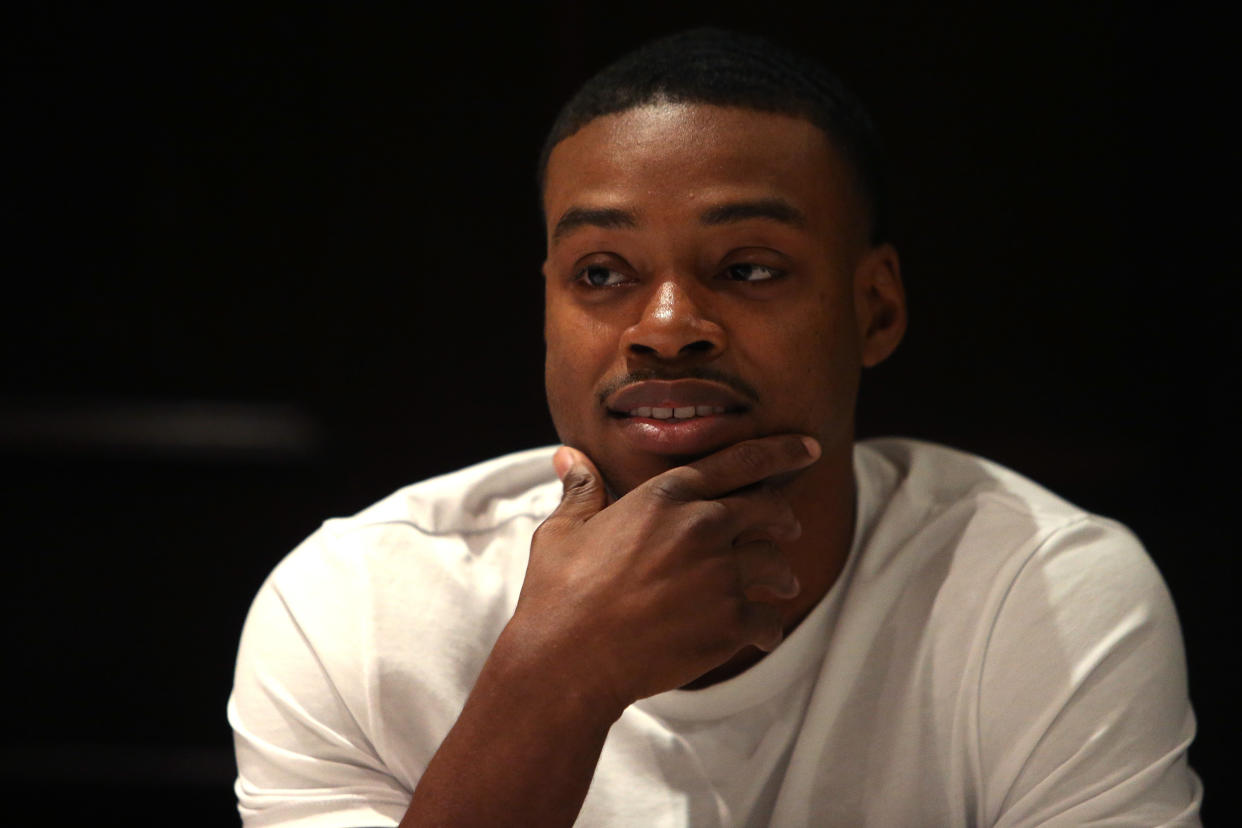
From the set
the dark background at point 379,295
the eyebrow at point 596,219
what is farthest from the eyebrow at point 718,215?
the dark background at point 379,295

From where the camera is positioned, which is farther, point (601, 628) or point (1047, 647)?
point (1047, 647)

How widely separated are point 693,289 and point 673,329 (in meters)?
0.06

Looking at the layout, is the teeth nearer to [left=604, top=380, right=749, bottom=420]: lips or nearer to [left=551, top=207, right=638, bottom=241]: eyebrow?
[left=604, top=380, right=749, bottom=420]: lips

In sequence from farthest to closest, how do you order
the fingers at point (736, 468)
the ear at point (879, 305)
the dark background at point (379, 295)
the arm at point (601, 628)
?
the dark background at point (379, 295) → the ear at point (879, 305) → the fingers at point (736, 468) → the arm at point (601, 628)

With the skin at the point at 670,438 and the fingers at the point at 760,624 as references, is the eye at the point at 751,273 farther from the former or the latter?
the fingers at the point at 760,624

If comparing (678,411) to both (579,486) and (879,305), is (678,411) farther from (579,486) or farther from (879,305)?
(879,305)

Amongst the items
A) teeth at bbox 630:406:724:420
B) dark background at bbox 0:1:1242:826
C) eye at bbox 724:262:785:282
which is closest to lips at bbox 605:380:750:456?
teeth at bbox 630:406:724:420

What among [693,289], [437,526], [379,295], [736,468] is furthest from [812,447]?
[379,295]

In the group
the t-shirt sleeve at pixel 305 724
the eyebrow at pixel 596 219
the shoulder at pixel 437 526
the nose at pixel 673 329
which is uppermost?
the eyebrow at pixel 596 219

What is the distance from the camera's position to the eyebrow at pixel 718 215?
1202 mm

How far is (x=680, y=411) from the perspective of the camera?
1.20 metres

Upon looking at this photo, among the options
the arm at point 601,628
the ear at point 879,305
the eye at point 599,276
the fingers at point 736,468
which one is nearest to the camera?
the arm at point 601,628

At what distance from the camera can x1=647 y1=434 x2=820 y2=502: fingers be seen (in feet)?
3.80

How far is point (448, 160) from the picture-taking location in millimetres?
1992
